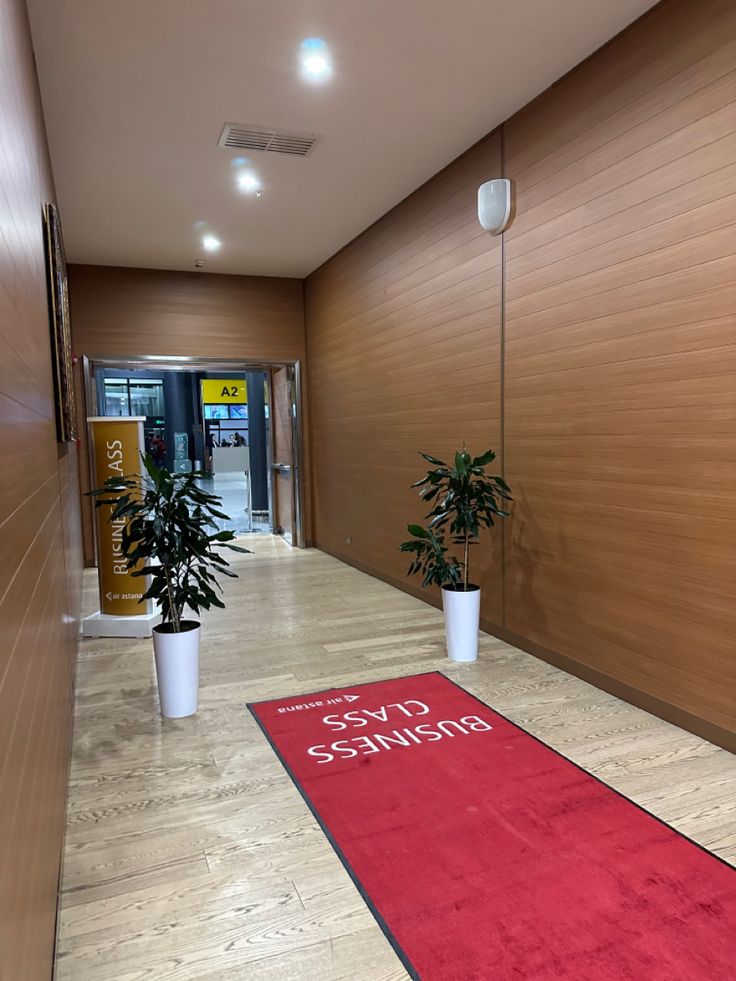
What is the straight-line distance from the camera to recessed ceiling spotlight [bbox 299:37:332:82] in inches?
129

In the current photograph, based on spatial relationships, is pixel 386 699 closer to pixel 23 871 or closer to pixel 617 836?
pixel 617 836

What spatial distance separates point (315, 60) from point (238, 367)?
15.8ft

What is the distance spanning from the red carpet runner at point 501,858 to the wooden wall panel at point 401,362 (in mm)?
1708

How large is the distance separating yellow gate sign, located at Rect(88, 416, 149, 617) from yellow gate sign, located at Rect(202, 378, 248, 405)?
295 inches

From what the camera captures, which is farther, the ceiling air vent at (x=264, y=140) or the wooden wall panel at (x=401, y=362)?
the wooden wall panel at (x=401, y=362)

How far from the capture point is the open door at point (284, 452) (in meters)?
8.27

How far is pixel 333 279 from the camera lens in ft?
23.2

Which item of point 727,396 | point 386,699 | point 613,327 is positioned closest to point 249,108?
point 613,327

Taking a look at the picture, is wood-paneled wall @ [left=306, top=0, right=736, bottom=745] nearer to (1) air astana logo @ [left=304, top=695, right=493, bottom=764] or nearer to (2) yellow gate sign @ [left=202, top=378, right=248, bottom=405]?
(1) air astana logo @ [left=304, top=695, right=493, bottom=764]

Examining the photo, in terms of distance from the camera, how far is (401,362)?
5629mm

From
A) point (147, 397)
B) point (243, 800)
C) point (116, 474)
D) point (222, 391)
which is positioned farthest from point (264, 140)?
point (147, 397)

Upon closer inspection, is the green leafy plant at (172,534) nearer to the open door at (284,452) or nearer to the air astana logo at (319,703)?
the air astana logo at (319,703)

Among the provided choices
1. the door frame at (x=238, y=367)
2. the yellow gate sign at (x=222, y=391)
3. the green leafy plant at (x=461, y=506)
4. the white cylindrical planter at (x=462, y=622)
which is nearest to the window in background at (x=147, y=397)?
the yellow gate sign at (x=222, y=391)

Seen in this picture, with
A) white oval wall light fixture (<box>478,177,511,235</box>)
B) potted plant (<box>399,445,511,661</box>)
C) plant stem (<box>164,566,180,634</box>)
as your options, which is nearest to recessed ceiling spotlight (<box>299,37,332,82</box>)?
white oval wall light fixture (<box>478,177,511,235</box>)
